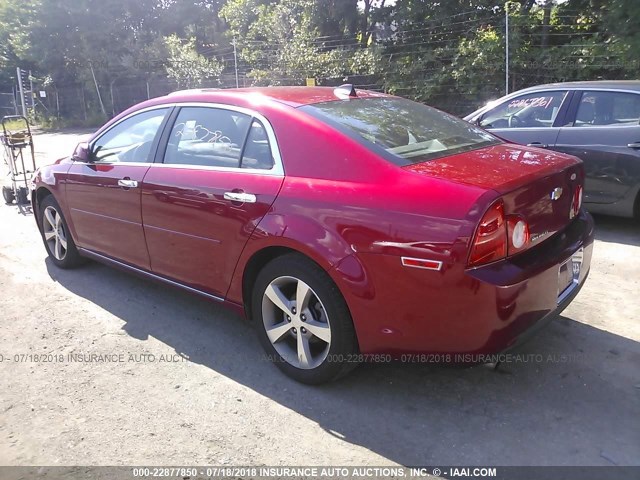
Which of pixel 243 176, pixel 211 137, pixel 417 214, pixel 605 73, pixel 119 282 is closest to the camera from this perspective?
pixel 417 214

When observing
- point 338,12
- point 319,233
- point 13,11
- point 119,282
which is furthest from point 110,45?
point 319,233

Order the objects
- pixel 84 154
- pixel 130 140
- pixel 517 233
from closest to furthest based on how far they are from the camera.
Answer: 1. pixel 517 233
2. pixel 130 140
3. pixel 84 154

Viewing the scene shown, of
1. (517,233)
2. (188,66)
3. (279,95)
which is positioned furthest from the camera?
(188,66)

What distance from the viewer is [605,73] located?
13.1 meters

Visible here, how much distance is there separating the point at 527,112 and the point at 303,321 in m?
4.50

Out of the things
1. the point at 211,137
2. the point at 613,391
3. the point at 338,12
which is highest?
the point at 338,12

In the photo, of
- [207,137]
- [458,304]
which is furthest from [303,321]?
[207,137]

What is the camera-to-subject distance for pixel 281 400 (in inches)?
122

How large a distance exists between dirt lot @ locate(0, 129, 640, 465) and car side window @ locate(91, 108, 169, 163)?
1.22 m

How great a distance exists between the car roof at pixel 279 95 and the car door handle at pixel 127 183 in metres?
0.67

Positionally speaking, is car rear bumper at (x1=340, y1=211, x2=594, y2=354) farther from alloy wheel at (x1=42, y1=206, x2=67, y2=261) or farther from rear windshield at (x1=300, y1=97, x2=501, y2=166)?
alloy wheel at (x1=42, y1=206, x2=67, y2=261)

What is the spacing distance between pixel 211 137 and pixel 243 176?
0.52 m

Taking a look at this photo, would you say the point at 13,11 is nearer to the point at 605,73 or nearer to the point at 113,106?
the point at 113,106

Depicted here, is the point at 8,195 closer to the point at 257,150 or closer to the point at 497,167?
the point at 257,150
